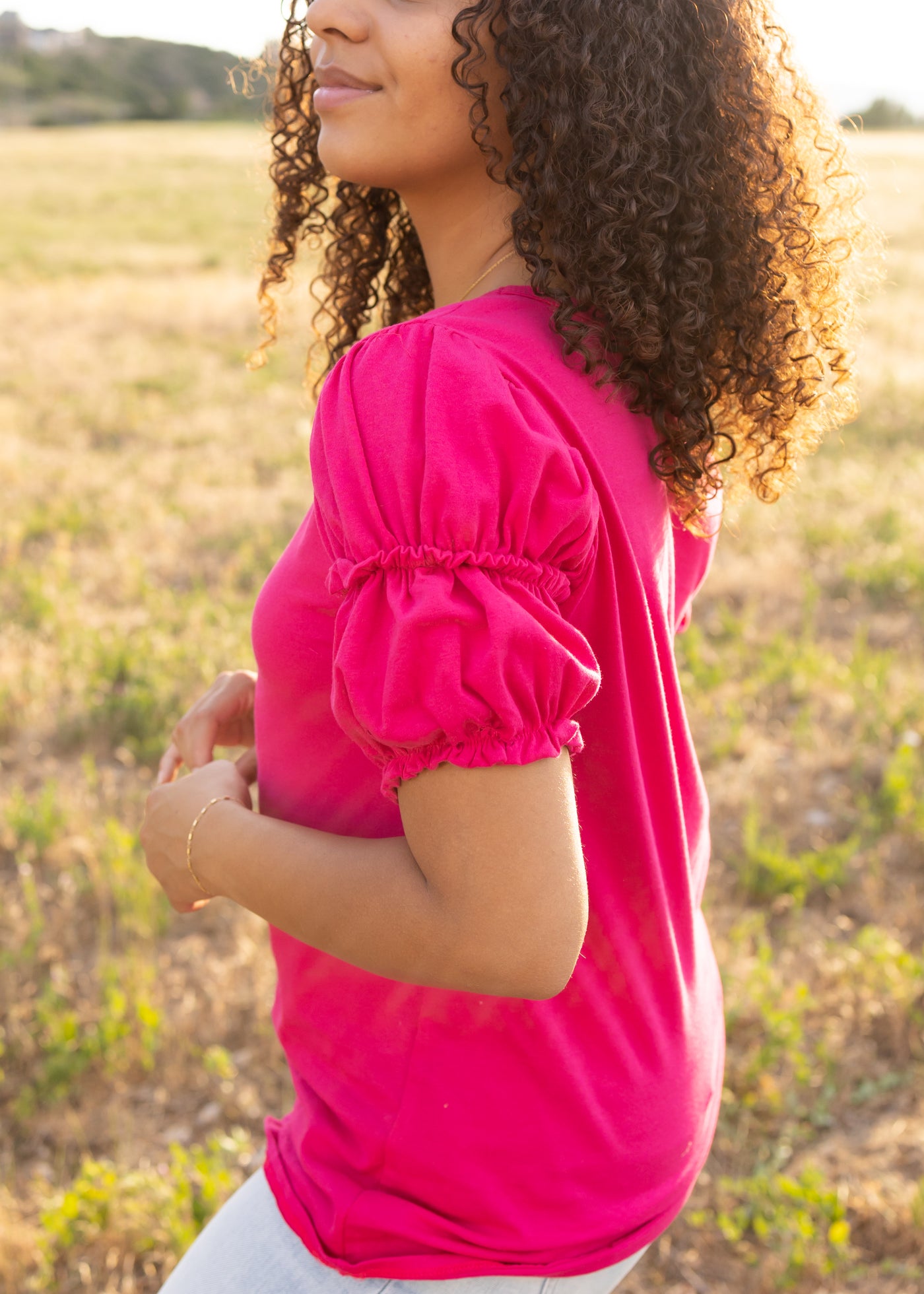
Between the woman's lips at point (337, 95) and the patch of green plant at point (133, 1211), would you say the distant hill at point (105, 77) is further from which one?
the woman's lips at point (337, 95)

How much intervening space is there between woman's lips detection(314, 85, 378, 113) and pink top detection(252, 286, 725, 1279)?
0.29 meters

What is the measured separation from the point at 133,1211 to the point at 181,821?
1557 mm

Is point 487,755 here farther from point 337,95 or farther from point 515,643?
point 337,95

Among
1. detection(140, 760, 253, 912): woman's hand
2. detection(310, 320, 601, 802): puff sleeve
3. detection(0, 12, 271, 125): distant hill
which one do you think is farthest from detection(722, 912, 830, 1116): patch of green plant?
detection(0, 12, 271, 125): distant hill

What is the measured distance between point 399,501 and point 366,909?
0.40 metres

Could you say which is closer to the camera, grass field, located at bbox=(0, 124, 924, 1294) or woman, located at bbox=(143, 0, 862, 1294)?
woman, located at bbox=(143, 0, 862, 1294)

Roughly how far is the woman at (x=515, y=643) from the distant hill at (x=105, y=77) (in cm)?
7771

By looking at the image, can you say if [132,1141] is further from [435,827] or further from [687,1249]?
[435,827]

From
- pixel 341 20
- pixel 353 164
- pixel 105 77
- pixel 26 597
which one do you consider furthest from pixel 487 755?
pixel 105 77

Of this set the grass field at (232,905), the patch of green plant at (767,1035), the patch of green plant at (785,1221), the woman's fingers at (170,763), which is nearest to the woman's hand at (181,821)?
the woman's fingers at (170,763)

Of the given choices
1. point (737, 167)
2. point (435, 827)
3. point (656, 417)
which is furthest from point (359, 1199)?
point (737, 167)

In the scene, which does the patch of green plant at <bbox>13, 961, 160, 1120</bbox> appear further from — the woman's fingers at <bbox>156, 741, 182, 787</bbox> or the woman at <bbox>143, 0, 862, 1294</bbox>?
the woman at <bbox>143, 0, 862, 1294</bbox>

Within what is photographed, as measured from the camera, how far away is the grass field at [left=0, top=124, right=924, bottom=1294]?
2545mm

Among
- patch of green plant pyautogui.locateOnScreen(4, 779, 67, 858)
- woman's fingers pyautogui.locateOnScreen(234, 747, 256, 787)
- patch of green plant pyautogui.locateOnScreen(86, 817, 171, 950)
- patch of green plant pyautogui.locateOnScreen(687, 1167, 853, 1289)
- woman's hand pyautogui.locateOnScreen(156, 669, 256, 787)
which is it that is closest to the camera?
woman's fingers pyautogui.locateOnScreen(234, 747, 256, 787)
